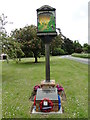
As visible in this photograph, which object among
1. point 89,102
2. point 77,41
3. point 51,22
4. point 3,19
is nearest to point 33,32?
point 3,19

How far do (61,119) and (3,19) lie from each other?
7.75 metres

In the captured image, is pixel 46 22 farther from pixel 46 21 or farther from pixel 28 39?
pixel 28 39

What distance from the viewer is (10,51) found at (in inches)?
321

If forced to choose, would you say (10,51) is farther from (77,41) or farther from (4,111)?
(77,41)

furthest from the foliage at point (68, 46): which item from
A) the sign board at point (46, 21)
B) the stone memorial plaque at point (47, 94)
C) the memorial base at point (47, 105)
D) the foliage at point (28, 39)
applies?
the memorial base at point (47, 105)

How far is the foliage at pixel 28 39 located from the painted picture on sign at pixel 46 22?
10925mm

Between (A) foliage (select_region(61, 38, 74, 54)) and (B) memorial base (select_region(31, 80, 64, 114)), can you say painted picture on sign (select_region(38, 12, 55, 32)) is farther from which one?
(A) foliage (select_region(61, 38, 74, 54))

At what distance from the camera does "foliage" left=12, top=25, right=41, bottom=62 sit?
1535cm

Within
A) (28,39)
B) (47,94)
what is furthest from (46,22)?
(28,39)

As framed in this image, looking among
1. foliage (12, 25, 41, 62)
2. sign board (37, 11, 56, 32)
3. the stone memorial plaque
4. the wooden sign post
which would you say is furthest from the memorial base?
foliage (12, 25, 41, 62)

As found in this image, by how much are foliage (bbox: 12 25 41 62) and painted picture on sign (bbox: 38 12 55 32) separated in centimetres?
1092

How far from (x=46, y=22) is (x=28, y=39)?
12034mm

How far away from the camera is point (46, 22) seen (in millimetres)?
4277

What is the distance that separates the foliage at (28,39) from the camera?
15354mm
